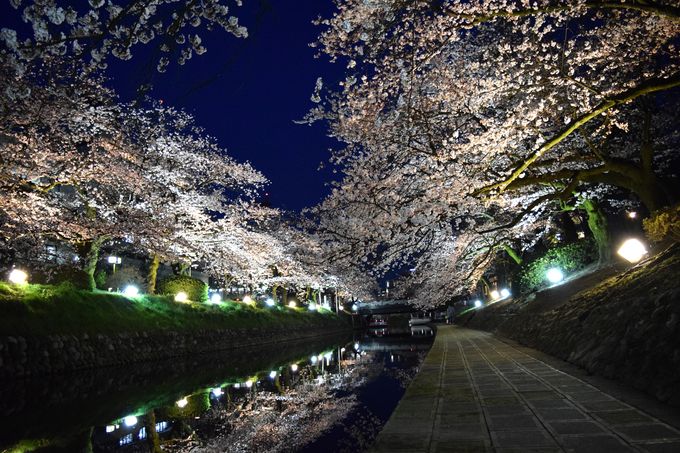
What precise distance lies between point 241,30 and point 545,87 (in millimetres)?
7106

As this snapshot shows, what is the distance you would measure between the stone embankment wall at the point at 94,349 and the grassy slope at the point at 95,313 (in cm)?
31

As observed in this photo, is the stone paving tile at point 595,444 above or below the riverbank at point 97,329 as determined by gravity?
below

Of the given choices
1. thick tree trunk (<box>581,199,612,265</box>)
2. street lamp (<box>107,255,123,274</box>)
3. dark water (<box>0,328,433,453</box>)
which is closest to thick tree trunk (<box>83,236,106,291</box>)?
dark water (<box>0,328,433,453</box>)

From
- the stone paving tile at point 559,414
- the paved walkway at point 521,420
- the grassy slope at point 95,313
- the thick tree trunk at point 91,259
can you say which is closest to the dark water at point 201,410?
the paved walkway at point 521,420

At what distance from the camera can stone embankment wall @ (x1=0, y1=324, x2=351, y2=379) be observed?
10812 mm

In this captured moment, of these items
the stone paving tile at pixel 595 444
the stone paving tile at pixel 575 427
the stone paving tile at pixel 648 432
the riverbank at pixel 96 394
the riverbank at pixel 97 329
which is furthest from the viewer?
the riverbank at pixel 97 329

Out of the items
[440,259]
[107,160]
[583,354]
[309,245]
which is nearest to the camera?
[583,354]

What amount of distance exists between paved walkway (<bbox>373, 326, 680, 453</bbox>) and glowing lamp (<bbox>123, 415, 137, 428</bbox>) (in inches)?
185

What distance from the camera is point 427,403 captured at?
4.86m

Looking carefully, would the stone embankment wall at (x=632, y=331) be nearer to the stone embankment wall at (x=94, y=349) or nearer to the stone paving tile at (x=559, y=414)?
the stone paving tile at (x=559, y=414)

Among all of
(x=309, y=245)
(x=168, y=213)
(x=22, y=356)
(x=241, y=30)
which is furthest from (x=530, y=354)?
(x=309, y=245)

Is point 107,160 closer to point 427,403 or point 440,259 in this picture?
point 427,403

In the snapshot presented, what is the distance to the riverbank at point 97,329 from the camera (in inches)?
443

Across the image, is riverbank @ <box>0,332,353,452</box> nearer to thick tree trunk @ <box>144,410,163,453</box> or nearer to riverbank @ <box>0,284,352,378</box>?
thick tree trunk @ <box>144,410,163,453</box>
